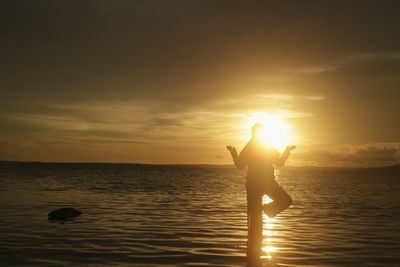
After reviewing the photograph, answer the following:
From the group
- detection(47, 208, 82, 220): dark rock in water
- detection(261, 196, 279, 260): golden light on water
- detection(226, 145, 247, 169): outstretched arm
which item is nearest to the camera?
detection(226, 145, 247, 169): outstretched arm

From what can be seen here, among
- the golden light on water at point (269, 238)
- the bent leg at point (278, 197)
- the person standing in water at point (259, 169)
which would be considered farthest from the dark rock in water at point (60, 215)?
the bent leg at point (278, 197)

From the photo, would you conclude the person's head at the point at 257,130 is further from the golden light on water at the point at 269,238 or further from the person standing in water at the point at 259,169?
the golden light on water at the point at 269,238

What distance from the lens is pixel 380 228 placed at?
20.7 meters

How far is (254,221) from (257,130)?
8.92ft

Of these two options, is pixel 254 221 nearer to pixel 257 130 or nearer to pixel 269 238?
pixel 257 130

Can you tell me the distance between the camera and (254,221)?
40.4 feet

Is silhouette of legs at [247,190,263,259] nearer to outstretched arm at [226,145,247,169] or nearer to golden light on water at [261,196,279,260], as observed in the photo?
golden light on water at [261,196,279,260]

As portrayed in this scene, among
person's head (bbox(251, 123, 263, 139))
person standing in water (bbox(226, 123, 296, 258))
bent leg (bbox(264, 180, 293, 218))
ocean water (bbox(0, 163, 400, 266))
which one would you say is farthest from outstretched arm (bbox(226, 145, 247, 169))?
ocean water (bbox(0, 163, 400, 266))

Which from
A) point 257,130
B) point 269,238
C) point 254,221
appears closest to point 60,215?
point 269,238

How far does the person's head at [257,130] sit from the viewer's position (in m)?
11.9

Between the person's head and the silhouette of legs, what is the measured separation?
1629 millimetres

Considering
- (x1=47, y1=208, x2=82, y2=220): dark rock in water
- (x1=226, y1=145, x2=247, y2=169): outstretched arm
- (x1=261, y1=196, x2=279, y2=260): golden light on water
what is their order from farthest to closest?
(x1=47, y1=208, x2=82, y2=220): dark rock in water
(x1=261, y1=196, x2=279, y2=260): golden light on water
(x1=226, y1=145, x2=247, y2=169): outstretched arm

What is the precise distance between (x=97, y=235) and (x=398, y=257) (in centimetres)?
1108

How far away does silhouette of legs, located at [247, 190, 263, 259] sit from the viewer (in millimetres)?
12141
